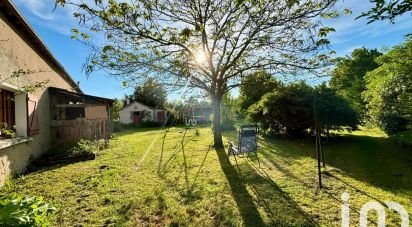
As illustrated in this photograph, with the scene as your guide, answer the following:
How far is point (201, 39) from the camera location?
955cm

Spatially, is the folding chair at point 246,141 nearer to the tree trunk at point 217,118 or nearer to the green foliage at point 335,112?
the tree trunk at point 217,118

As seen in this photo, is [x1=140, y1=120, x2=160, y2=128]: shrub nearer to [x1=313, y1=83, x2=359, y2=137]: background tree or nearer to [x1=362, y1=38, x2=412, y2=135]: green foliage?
[x1=313, y1=83, x2=359, y2=137]: background tree

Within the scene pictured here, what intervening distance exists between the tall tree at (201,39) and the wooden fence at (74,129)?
4153 mm

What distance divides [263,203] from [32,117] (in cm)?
758

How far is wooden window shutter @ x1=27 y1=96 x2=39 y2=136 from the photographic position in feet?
25.1

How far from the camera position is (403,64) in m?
5.69

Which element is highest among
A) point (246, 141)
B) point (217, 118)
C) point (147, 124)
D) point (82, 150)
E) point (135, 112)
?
point (135, 112)

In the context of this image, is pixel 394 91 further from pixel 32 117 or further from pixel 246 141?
pixel 32 117

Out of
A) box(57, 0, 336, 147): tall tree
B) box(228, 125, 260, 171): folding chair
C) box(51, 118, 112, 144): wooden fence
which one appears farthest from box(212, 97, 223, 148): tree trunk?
box(51, 118, 112, 144): wooden fence

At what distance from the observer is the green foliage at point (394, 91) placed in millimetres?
5828

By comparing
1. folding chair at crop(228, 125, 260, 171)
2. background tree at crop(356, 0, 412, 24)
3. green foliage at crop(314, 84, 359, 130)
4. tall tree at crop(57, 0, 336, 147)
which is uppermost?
tall tree at crop(57, 0, 336, 147)

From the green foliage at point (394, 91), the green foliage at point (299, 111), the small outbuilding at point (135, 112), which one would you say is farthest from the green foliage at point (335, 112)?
the small outbuilding at point (135, 112)

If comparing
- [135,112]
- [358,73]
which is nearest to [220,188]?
[358,73]

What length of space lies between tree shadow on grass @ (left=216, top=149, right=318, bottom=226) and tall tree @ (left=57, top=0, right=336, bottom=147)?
3.97m
